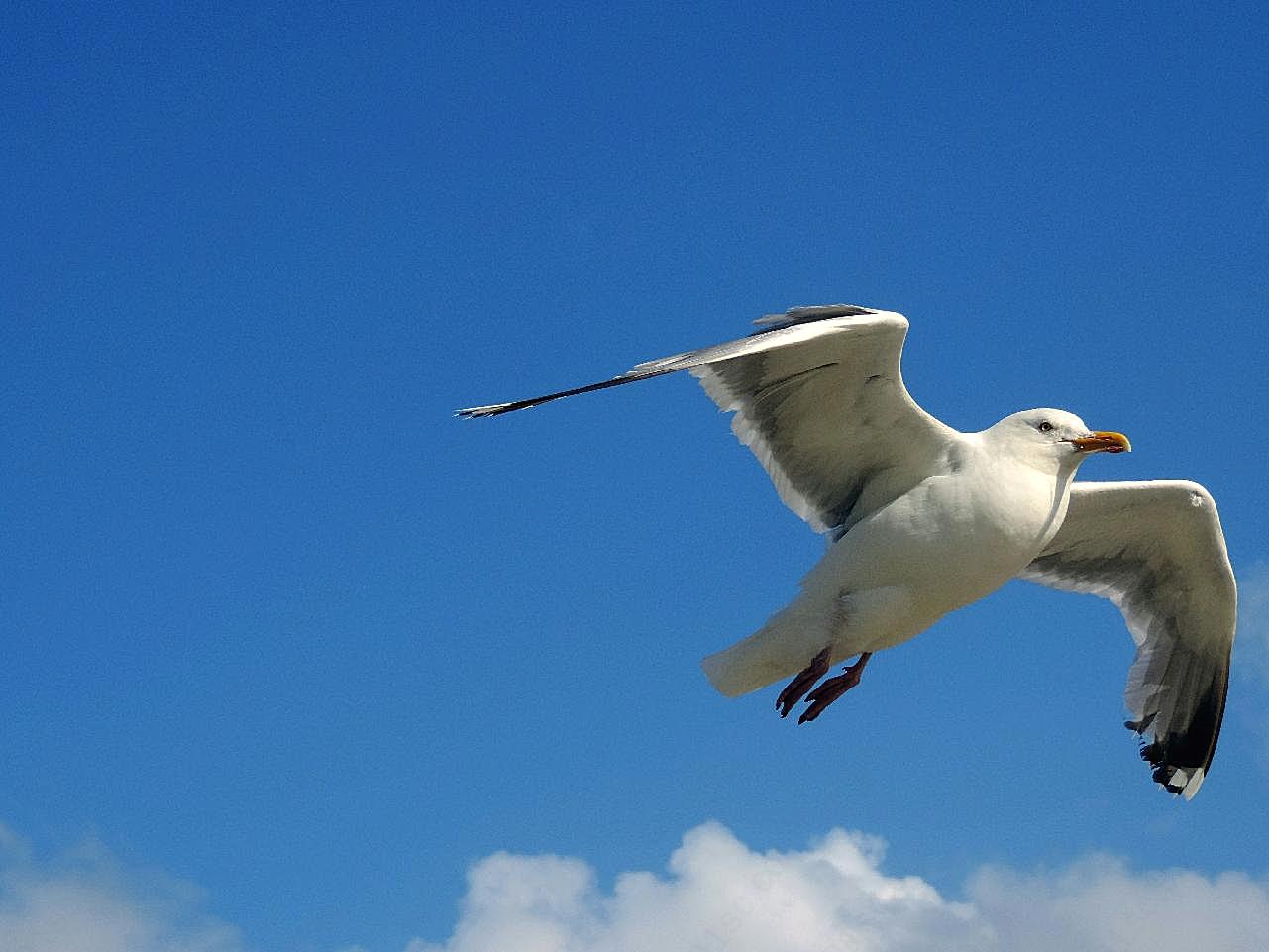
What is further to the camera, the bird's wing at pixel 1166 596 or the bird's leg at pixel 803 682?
the bird's wing at pixel 1166 596

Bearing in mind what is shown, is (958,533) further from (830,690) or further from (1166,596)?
(1166,596)

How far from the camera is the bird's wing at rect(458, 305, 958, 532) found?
28.1 feet

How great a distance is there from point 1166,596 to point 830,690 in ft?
9.96

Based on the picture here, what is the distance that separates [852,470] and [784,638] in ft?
3.78

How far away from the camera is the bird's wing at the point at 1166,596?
34.7 ft

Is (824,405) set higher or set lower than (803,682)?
higher

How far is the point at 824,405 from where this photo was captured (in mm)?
9164

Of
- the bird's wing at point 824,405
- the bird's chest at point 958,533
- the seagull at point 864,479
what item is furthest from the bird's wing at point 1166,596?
the bird's wing at point 824,405

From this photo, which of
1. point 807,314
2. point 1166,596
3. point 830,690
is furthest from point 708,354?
point 1166,596

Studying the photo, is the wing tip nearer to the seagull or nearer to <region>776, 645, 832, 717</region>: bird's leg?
the seagull

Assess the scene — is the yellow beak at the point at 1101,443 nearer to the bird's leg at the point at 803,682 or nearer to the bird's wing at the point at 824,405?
the bird's wing at the point at 824,405

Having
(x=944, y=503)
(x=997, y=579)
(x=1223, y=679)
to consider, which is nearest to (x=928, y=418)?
(x=944, y=503)

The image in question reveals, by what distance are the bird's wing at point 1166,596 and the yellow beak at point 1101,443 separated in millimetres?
1162

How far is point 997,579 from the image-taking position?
9.30m
